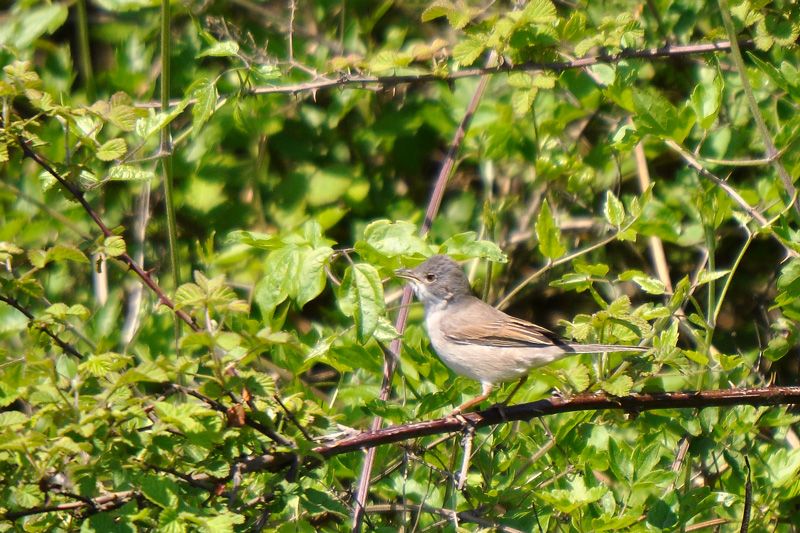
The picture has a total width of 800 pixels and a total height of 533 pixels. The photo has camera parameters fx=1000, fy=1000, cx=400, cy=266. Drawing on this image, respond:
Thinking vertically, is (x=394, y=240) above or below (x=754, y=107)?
below

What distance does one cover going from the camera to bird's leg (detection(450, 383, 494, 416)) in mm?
3531

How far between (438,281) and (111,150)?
220 cm

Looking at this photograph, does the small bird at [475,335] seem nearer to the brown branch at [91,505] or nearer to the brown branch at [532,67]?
the brown branch at [532,67]

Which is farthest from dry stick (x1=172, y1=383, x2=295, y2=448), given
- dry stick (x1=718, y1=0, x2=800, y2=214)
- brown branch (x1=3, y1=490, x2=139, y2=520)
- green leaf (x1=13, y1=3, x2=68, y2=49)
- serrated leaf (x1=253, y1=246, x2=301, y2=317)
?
green leaf (x1=13, y1=3, x2=68, y2=49)

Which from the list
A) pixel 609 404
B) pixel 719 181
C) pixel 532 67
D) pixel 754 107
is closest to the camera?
pixel 609 404

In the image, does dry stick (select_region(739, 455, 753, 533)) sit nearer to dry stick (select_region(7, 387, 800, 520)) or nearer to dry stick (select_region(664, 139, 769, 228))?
dry stick (select_region(7, 387, 800, 520))

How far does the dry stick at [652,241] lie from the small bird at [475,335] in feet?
3.53

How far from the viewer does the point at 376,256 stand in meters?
3.10

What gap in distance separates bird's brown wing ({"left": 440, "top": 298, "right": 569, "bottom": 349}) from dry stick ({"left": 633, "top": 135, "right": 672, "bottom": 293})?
1.11 metres

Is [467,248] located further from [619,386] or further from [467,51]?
[467,51]

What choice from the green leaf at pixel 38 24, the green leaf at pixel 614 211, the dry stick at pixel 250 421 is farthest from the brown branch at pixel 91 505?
the green leaf at pixel 38 24

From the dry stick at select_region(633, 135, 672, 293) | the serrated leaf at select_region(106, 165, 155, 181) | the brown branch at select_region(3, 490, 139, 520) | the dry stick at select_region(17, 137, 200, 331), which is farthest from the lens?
the dry stick at select_region(633, 135, 672, 293)

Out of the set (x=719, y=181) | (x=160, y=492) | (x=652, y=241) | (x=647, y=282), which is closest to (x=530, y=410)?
(x=647, y=282)

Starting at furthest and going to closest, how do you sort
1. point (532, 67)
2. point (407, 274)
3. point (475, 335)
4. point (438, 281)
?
point (438, 281)
point (407, 274)
point (475, 335)
point (532, 67)
